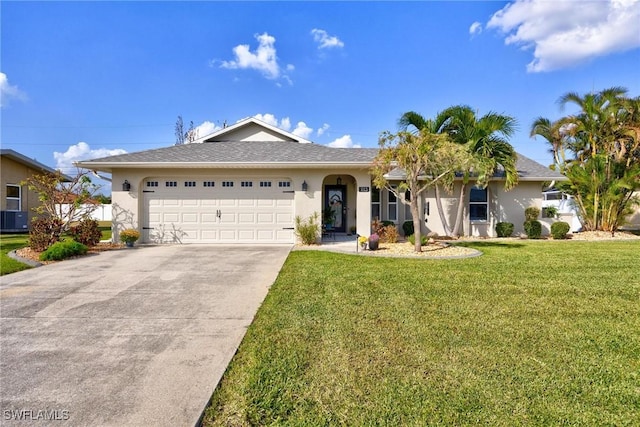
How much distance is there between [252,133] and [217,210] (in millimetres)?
4982

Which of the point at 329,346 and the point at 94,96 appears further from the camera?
the point at 94,96

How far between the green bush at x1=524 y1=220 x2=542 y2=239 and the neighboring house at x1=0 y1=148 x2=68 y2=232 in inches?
933

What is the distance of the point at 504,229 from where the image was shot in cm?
1390

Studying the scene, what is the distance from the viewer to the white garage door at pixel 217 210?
462 inches

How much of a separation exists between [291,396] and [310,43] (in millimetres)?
16635

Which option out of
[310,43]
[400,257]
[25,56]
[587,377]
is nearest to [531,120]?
[310,43]

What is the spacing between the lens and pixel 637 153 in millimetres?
14383

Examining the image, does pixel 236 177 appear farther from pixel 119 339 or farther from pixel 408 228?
pixel 119 339

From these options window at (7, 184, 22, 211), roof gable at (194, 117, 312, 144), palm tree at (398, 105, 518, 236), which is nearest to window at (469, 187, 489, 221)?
palm tree at (398, 105, 518, 236)

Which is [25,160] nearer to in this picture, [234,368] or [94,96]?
[94,96]

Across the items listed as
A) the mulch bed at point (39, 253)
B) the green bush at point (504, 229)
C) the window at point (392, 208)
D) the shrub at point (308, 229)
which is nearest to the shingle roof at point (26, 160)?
the mulch bed at point (39, 253)

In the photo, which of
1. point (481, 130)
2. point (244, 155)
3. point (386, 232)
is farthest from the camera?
point (481, 130)

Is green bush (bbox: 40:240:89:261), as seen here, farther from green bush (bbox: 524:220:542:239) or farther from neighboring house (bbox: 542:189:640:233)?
neighboring house (bbox: 542:189:640:233)

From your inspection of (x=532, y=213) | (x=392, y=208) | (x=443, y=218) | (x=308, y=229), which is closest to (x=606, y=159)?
(x=532, y=213)
